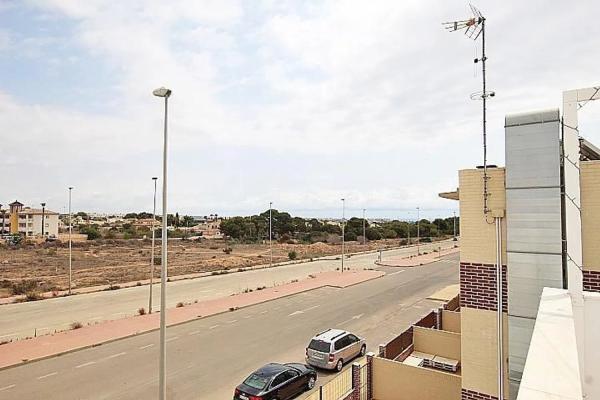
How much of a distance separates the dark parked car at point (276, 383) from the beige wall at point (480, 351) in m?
5.71

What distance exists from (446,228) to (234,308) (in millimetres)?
107384

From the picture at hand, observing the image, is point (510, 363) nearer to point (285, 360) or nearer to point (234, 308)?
point (285, 360)

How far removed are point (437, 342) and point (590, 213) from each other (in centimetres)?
958

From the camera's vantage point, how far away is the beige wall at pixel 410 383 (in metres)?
11.1

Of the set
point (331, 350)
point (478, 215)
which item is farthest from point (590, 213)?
point (331, 350)

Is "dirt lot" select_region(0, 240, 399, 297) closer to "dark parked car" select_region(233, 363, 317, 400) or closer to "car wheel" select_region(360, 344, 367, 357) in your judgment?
"car wheel" select_region(360, 344, 367, 357)

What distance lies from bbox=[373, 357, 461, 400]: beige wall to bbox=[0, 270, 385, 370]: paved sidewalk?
13196 millimetres

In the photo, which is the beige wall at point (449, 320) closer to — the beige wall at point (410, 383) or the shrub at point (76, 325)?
the beige wall at point (410, 383)

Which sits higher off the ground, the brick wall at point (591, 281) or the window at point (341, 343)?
the brick wall at point (591, 281)

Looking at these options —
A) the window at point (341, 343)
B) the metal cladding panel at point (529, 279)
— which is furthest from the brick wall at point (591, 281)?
the window at point (341, 343)

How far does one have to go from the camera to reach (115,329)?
2119cm

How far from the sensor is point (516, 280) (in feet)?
25.3

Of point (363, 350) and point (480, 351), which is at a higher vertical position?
point (480, 351)

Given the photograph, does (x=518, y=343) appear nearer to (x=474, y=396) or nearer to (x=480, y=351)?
(x=480, y=351)
